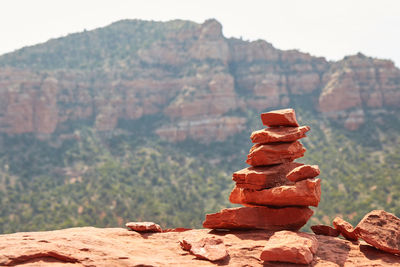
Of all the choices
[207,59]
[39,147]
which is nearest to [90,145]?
[39,147]

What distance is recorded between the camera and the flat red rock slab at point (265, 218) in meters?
15.5

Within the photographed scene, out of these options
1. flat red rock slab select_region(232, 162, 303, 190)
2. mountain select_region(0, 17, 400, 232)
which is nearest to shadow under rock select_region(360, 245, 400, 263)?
flat red rock slab select_region(232, 162, 303, 190)

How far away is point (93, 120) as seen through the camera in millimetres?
130500

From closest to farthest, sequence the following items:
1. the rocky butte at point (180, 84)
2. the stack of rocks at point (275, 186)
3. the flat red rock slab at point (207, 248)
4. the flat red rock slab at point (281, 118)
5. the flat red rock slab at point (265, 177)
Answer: the flat red rock slab at point (207, 248) → the stack of rocks at point (275, 186) → the flat red rock slab at point (265, 177) → the flat red rock slab at point (281, 118) → the rocky butte at point (180, 84)

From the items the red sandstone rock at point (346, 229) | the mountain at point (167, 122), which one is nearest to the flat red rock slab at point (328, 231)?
the red sandstone rock at point (346, 229)

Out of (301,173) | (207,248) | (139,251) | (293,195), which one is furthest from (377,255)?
(139,251)

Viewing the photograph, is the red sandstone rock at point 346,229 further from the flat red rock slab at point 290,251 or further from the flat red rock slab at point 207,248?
the flat red rock slab at point 207,248

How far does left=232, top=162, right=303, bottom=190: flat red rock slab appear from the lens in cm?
1617

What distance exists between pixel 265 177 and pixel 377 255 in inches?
198

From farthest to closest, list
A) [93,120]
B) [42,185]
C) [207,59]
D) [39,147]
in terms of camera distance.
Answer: [207,59] → [93,120] → [39,147] → [42,185]

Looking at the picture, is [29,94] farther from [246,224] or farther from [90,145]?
[246,224]

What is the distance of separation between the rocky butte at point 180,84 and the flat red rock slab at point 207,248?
10938 cm

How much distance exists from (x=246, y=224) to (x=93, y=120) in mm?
121416

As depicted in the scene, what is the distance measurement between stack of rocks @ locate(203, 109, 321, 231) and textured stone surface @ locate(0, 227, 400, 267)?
2.30ft
